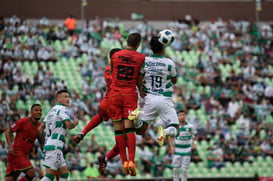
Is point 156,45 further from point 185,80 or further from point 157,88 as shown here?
point 185,80

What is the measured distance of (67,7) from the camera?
31656 millimetres

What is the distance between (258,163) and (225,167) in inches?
69.8

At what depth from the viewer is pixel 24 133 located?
1232 cm

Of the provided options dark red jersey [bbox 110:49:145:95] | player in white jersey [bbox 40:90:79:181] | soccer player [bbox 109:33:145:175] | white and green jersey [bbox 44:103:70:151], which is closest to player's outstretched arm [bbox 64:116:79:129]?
player in white jersey [bbox 40:90:79:181]

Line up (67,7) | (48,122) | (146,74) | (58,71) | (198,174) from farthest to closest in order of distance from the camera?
(67,7) → (58,71) → (198,174) → (48,122) → (146,74)

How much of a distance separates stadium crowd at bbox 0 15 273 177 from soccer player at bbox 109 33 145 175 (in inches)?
379

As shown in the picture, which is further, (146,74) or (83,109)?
(83,109)

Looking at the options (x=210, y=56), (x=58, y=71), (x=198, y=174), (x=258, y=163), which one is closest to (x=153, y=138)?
(x=198, y=174)

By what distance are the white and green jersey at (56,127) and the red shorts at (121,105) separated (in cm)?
125

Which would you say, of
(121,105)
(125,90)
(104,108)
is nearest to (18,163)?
(104,108)

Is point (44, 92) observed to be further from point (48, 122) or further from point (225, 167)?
point (48, 122)

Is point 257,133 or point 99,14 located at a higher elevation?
point 99,14

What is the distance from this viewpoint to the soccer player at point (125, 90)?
10.0m

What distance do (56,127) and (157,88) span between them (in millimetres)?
2484
